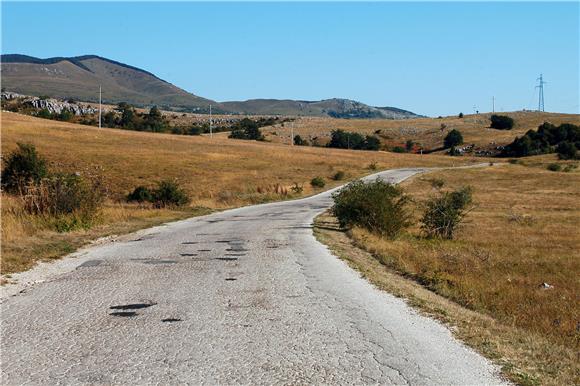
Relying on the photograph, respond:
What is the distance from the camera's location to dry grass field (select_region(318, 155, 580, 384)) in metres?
6.96

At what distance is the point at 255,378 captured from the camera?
542 centimetres

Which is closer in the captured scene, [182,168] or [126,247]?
[126,247]

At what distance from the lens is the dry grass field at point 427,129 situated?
138m

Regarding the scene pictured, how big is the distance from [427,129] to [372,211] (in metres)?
140

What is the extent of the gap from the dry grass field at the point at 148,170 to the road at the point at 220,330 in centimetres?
285

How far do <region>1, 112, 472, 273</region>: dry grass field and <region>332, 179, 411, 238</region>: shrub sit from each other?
7.17 m

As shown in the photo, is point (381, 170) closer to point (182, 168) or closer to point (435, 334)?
point (182, 168)

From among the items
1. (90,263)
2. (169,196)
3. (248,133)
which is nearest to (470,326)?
(90,263)

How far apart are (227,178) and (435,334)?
46.8m

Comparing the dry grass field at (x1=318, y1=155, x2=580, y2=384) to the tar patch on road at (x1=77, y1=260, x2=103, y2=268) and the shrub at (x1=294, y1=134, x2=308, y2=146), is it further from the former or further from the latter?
the shrub at (x1=294, y1=134, x2=308, y2=146)

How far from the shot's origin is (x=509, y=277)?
16.1 meters

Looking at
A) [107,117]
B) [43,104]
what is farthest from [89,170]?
[43,104]

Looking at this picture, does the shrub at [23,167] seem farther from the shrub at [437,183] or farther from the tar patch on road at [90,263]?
the shrub at [437,183]

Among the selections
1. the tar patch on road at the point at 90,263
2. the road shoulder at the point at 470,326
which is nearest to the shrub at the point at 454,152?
the road shoulder at the point at 470,326
